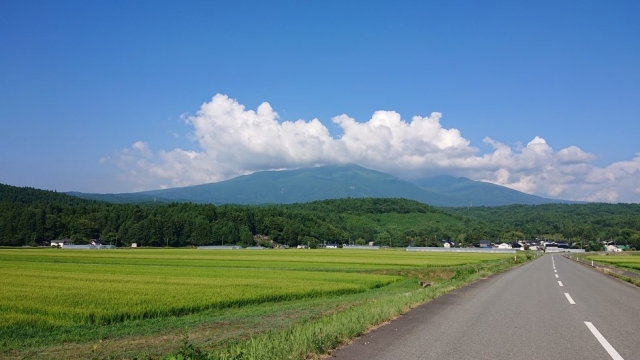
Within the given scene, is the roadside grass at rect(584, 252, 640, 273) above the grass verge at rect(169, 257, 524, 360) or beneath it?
beneath

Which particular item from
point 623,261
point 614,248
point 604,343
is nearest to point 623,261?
point 623,261

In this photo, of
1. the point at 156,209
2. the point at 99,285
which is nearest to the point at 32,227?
the point at 156,209

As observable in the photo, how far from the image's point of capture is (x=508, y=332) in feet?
31.4

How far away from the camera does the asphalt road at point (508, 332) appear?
7.66m

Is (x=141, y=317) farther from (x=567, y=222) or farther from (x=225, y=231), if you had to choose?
(x=567, y=222)

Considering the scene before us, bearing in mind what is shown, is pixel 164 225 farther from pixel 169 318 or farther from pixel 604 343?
pixel 604 343

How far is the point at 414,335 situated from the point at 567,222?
21186 cm

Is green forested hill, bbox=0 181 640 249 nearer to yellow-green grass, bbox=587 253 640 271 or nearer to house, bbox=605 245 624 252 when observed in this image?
house, bbox=605 245 624 252

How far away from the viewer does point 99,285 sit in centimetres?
2127

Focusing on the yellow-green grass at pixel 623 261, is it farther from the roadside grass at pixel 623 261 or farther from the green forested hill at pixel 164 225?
the green forested hill at pixel 164 225

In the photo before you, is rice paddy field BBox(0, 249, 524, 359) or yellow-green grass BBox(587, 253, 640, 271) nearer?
rice paddy field BBox(0, 249, 524, 359)

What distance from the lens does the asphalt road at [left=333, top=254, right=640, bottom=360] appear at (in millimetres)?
7664

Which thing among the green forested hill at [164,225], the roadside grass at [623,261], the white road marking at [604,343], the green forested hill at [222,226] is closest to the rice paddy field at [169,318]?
the white road marking at [604,343]

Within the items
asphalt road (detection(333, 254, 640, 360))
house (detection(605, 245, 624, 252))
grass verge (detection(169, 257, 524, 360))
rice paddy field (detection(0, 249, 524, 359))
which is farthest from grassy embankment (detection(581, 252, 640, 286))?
house (detection(605, 245, 624, 252))
